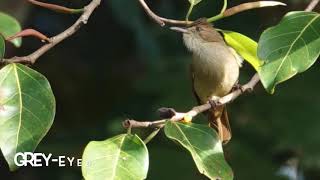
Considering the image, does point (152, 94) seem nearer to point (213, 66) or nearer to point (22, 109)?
point (213, 66)

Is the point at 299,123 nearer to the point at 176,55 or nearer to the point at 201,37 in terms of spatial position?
the point at 176,55

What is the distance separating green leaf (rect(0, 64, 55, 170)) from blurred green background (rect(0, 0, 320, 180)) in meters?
2.75

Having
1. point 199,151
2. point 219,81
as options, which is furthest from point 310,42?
point 219,81

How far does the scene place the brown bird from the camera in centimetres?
338

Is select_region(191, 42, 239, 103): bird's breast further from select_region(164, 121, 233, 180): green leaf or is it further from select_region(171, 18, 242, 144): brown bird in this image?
select_region(164, 121, 233, 180): green leaf

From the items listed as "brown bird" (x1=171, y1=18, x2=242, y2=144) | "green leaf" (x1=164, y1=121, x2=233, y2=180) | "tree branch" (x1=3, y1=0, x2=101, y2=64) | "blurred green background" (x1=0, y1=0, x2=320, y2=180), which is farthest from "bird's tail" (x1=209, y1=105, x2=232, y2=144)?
"tree branch" (x1=3, y1=0, x2=101, y2=64)

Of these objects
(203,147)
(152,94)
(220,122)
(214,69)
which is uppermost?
(203,147)

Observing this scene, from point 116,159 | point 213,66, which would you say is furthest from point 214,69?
point 116,159

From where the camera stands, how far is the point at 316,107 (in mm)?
4766

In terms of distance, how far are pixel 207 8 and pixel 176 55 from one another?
1.90 feet

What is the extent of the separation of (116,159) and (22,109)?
0.77 ft

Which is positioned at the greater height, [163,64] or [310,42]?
[310,42]

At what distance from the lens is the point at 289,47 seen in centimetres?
183

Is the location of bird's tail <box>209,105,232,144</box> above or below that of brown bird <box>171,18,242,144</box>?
below
